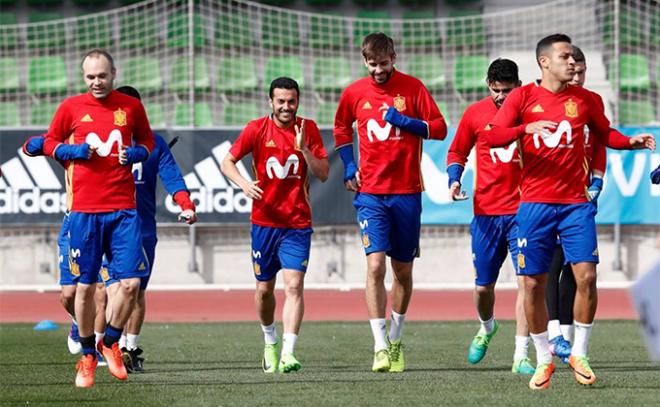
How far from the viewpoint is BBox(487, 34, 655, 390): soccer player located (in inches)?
328

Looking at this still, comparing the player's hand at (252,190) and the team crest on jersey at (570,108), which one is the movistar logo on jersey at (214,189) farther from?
the team crest on jersey at (570,108)

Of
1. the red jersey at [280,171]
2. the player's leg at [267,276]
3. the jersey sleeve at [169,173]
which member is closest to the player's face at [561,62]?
the red jersey at [280,171]

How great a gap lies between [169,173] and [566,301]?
3172 millimetres

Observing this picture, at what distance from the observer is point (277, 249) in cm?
1007

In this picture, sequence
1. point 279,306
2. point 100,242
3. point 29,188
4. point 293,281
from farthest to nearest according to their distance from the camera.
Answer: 1. point 29,188
2. point 279,306
3. point 293,281
4. point 100,242

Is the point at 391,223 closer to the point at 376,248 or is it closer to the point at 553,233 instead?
the point at 376,248

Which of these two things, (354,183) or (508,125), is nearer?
(508,125)

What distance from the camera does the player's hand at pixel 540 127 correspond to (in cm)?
816

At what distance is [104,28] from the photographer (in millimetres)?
21594

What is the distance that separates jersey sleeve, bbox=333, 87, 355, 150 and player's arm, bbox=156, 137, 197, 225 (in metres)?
1.30

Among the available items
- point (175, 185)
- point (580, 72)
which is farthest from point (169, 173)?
point (580, 72)

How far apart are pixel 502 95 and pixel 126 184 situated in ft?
9.52

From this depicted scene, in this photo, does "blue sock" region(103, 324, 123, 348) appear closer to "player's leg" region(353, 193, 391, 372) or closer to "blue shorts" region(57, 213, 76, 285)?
"blue shorts" region(57, 213, 76, 285)

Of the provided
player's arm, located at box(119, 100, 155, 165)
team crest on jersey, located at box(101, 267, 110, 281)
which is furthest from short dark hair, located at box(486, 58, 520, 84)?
team crest on jersey, located at box(101, 267, 110, 281)
